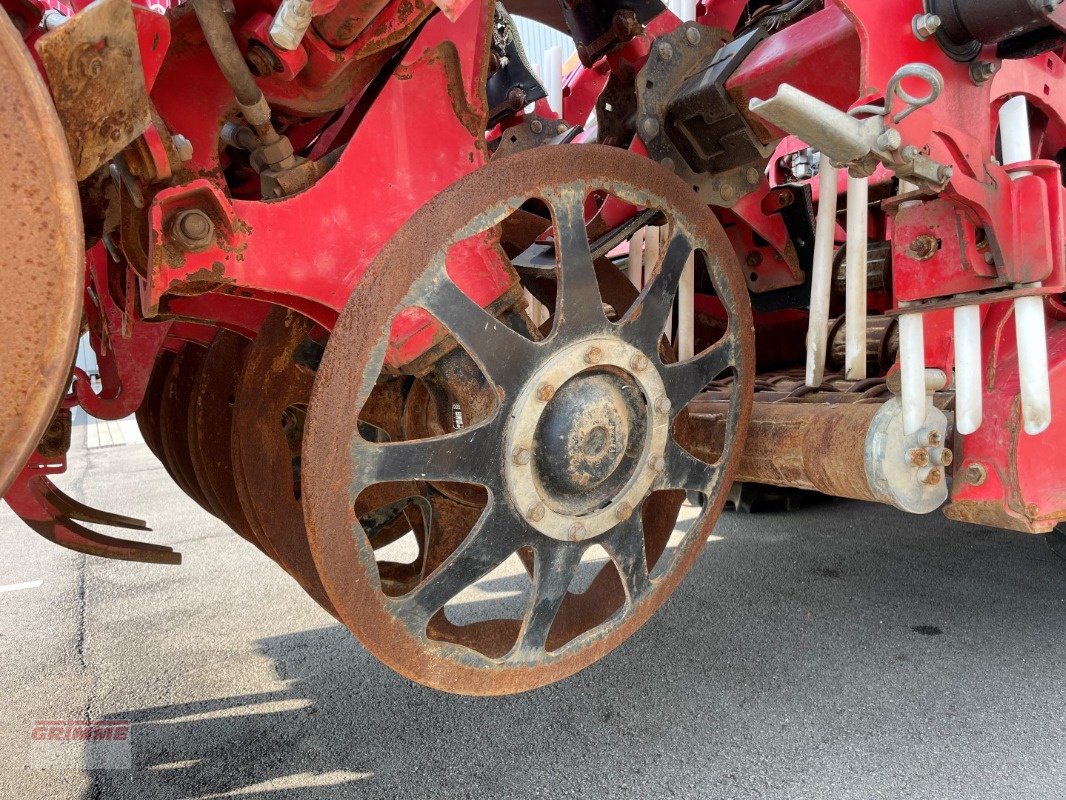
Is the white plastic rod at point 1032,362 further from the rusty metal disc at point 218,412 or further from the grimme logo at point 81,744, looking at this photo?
the grimme logo at point 81,744

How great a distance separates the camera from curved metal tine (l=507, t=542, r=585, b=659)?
4.66 feet

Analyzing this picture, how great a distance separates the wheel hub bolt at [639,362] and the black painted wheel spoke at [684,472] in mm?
168

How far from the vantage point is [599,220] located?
201 cm

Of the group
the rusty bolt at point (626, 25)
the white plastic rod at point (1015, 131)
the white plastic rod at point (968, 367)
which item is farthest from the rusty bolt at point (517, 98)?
the white plastic rod at point (968, 367)

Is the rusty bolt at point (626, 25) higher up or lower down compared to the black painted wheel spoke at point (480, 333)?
higher up

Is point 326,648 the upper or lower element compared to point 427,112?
lower

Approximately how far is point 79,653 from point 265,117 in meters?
2.22

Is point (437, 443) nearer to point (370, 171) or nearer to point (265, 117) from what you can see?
point (370, 171)

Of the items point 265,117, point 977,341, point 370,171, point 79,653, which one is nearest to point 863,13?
point 977,341

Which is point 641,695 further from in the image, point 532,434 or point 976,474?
point 532,434

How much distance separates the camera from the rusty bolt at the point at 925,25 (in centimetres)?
145

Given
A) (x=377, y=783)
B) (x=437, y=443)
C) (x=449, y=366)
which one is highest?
(x=449, y=366)

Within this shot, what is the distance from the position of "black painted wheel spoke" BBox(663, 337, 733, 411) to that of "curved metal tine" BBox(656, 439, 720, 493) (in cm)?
9

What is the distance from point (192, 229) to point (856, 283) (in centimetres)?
138
